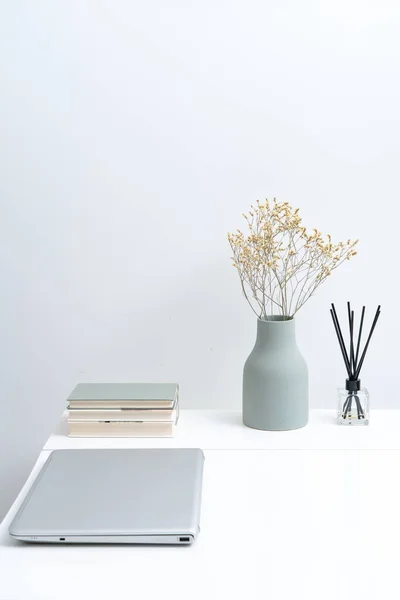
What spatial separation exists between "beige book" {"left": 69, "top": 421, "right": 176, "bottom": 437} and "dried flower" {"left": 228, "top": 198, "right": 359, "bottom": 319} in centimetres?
32

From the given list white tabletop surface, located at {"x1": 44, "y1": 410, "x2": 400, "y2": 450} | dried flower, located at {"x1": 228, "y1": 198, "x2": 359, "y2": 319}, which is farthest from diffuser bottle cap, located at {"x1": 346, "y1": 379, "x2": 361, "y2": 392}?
dried flower, located at {"x1": 228, "y1": 198, "x2": 359, "y2": 319}

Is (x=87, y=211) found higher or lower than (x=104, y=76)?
lower

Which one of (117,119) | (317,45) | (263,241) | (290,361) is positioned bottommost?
(290,361)

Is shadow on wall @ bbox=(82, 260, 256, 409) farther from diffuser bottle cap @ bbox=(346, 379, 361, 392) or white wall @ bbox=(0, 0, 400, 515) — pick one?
diffuser bottle cap @ bbox=(346, 379, 361, 392)

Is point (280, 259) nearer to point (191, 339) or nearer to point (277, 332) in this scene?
point (277, 332)

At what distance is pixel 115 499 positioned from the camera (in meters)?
1.08

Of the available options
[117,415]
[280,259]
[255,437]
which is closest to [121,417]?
[117,415]

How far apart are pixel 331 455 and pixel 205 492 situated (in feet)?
0.90

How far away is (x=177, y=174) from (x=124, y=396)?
1.66 feet

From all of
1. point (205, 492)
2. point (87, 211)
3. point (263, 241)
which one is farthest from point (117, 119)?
point (205, 492)

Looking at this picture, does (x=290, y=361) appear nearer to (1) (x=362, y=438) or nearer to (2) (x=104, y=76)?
(1) (x=362, y=438)

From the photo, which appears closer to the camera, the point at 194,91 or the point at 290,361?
the point at 290,361

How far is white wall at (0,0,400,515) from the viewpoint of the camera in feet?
5.05

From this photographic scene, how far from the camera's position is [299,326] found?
1.63 m
